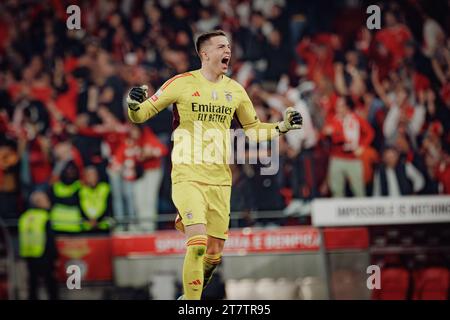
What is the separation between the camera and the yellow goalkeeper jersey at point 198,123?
8.35m

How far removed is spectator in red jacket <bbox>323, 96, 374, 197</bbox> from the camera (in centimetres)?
1416

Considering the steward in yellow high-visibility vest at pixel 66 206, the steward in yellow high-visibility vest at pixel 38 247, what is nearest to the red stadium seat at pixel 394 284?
the steward in yellow high-visibility vest at pixel 66 206

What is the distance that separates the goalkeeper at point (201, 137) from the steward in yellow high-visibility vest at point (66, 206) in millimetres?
5824

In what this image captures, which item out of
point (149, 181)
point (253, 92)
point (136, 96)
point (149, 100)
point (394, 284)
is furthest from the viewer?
point (253, 92)

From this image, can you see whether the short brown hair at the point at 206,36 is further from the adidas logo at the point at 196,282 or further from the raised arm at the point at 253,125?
the adidas logo at the point at 196,282

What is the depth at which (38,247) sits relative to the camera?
13789mm

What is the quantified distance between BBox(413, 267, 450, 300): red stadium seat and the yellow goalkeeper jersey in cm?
533

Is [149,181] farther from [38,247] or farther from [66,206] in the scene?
[38,247]

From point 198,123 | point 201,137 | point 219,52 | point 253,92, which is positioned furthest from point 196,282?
point 253,92

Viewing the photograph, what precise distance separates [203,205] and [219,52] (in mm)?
1360

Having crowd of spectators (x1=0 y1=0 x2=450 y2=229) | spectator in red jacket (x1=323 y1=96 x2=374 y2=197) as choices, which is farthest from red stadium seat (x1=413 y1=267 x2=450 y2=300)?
spectator in red jacket (x1=323 y1=96 x2=374 y2=197)

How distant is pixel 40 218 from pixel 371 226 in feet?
15.9
